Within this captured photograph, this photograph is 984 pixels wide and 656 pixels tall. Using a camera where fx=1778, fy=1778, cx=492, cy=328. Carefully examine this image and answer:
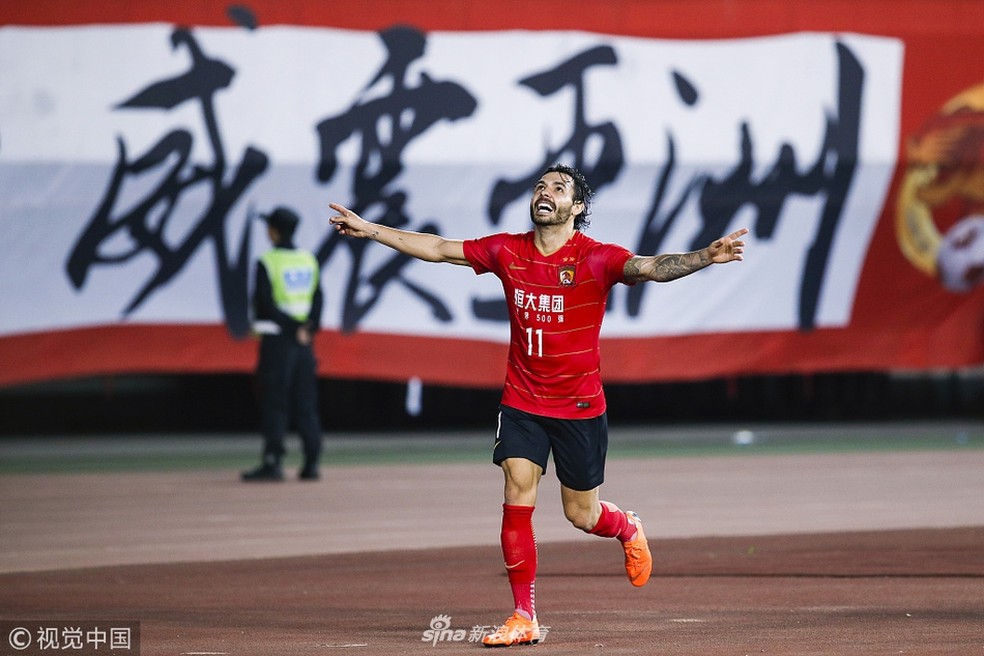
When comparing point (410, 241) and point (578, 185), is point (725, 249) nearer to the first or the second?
point (578, 185)

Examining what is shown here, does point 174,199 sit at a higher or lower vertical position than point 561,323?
lower

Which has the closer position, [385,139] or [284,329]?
[284,329]

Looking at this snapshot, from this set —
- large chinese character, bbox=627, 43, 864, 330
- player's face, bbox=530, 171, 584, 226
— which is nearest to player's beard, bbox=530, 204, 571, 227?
player's face, bbox=530, 171, 584, 226

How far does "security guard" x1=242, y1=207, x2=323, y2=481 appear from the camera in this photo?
15.2m

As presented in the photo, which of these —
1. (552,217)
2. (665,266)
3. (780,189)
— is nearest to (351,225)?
(552,217)

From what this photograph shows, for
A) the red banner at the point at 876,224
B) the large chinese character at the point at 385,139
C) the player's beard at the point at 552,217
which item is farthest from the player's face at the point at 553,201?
the red banner at the point at 876,224

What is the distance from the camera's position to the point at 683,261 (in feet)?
25.4

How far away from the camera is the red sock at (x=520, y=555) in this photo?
25.6ft

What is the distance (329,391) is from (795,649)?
16.3 metres

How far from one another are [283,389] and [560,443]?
294 inches

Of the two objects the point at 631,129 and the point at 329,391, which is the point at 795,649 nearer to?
the point at 631,129

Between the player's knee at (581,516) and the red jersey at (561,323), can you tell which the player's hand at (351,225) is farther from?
the player's knee at (581,516)

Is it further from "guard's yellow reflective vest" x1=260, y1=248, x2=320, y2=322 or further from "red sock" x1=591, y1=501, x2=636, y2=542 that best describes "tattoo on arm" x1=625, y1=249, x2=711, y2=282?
"guard's yellow reflective vest" x1=260, y1=248, x2=320, y2=322

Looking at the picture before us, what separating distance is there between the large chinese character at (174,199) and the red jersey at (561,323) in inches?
454
